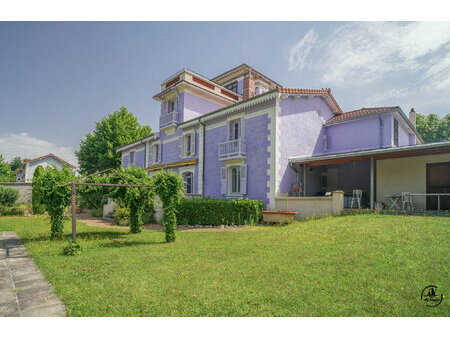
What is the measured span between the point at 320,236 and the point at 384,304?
13.8ft

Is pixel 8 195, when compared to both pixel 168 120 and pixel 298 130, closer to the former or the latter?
pixel 168 120

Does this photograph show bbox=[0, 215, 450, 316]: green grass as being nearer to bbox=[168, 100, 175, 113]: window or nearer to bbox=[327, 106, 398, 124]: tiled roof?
bbox=[327, 106, 398, 124]: tiled roof

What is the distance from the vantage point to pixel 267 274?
5.14 m

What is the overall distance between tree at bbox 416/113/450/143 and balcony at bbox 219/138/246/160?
34.3 m

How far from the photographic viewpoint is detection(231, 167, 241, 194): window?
51.5 feet

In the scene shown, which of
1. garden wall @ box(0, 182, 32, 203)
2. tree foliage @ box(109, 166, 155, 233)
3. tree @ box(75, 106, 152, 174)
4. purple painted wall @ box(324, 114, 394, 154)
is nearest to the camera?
tree foliage @ box(109, 166, 155, 233)

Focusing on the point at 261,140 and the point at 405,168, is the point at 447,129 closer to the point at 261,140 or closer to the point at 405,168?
the point at 405,168

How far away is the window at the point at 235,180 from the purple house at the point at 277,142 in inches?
2.4

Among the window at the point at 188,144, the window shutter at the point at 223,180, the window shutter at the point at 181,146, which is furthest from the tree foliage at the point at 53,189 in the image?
A: the window at the point at 188,144

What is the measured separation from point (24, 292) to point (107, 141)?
2988 centimetres

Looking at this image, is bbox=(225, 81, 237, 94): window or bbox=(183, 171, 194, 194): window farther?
bbox=(225, 81, 237, 94): window

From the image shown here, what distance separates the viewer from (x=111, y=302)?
4.04 meters

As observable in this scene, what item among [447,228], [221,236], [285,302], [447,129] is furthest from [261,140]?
[447,129]

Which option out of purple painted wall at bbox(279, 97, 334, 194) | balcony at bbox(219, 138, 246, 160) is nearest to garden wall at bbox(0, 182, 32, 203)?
balcony at bbox(219, 138, 246, 160)
